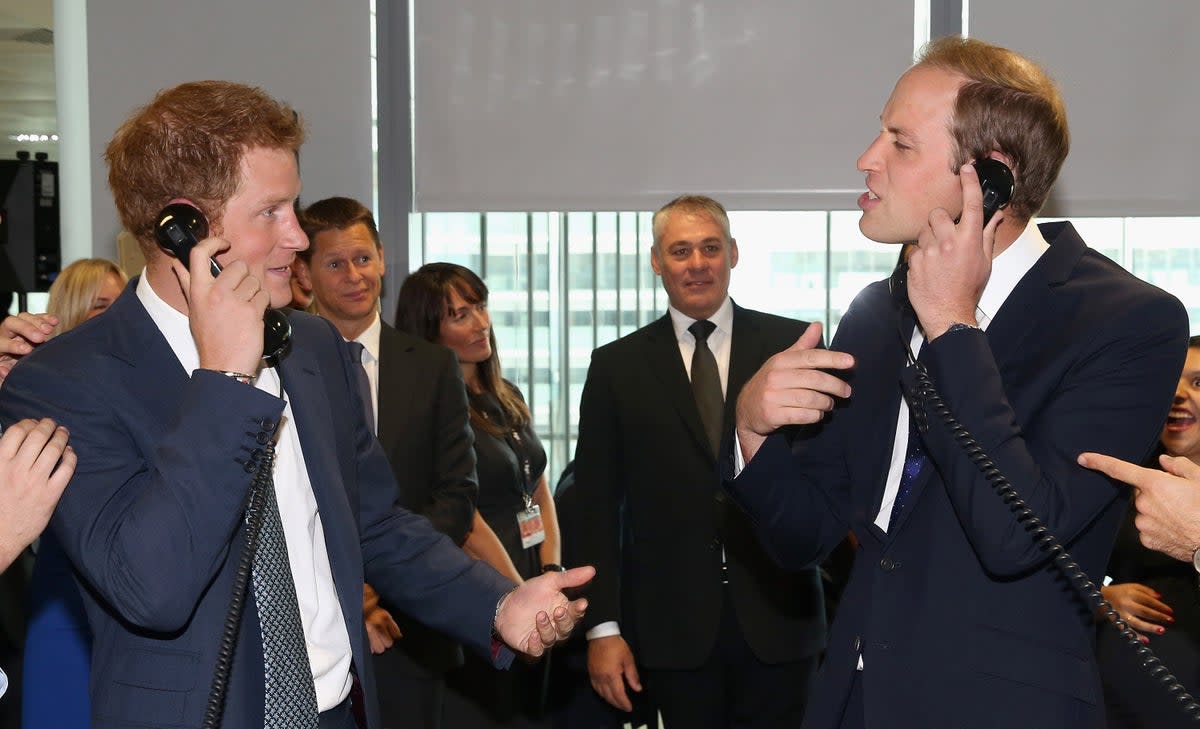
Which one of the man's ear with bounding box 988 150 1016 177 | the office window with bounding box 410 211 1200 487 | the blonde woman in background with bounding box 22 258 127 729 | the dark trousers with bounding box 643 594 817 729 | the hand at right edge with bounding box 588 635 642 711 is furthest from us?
the office window with bounding box 410 211 1200 487

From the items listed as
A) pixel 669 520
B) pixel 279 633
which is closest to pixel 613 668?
pixel 669 520

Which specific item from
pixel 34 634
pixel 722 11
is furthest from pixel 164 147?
pixel 722 11

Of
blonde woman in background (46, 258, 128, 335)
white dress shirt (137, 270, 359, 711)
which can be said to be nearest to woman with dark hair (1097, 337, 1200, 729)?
white dress shirt (137, 270, 359, 711)

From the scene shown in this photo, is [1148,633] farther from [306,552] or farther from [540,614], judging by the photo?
[306,552]

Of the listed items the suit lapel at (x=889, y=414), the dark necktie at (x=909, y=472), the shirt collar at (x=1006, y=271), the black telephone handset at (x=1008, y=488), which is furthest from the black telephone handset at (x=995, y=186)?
the dark necktie at (x=909, y=472)

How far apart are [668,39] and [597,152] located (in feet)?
1.78

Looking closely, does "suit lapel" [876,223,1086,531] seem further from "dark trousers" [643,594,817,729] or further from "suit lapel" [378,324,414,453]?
"suit lapel" [378,324,414,453]

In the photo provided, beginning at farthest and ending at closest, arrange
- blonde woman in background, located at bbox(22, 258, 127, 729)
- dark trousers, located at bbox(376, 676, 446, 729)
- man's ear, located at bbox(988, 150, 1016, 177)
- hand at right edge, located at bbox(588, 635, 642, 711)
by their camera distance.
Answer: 1. dark trousers, located at bbox(376, 676, 446, 729)
2. hand at right edge, located at bbox(588, 635, 642, 711)
3. blonde woman in background, located at bbox(22, 258, 127, 729)
4. man's ear, located at bbox(988, 150, 1016, 177)

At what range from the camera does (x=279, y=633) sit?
6.06 feet

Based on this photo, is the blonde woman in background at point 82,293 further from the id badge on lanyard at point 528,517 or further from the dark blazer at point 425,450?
the id badge on lanyard at point 528,517

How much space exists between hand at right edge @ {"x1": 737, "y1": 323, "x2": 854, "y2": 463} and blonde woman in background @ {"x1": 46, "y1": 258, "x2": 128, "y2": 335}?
106 inches

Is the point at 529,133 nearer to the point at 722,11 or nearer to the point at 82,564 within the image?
the point at 722,11

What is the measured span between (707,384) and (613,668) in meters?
0.92

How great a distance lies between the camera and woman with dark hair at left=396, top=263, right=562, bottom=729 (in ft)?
13.3
